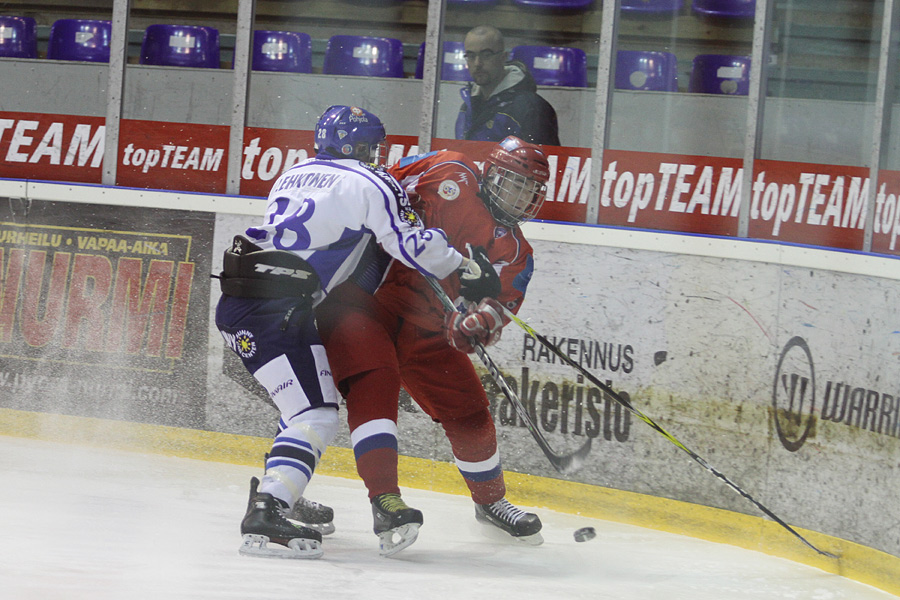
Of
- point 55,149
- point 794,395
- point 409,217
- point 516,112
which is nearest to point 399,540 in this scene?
point 409,217

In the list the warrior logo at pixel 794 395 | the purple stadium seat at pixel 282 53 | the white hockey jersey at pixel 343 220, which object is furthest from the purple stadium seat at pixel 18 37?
the warrior logo at pixel 794 395

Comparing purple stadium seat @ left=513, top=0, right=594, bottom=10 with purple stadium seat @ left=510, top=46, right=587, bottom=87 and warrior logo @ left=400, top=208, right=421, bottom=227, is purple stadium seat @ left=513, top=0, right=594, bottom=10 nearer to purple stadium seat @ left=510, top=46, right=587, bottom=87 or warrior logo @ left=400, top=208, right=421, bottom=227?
purple stadium seat @ left=510, top=46, right=587, bottom=87

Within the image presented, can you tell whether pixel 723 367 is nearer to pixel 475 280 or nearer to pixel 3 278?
pixel 475 280

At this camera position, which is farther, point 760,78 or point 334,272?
point 760,78

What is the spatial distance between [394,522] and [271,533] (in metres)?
→ 0.31

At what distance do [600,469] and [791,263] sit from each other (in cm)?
92

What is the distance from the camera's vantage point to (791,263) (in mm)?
3184

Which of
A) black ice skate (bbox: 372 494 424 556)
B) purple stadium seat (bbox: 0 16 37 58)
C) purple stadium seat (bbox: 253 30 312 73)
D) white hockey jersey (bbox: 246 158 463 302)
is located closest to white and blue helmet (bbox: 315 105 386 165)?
white hockey jersey (bbox: 246 158 463 302)

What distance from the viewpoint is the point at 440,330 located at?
2.95 meters

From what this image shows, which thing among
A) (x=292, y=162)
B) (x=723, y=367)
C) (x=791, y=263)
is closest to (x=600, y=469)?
(x=723, y=367)

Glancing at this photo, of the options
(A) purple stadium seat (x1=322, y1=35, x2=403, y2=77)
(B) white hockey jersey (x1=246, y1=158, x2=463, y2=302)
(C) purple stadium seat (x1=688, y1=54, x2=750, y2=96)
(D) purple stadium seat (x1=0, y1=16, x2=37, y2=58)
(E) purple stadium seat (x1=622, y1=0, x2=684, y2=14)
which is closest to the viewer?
(B) white hockey jersey (x1=246, y1=158, x2=463, y2=302)

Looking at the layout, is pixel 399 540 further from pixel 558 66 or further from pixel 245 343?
pixel 558 66

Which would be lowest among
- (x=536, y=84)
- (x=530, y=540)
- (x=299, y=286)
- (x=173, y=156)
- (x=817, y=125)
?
(x=530, y=540)

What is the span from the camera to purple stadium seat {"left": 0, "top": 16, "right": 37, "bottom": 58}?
445 cm
